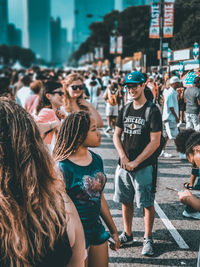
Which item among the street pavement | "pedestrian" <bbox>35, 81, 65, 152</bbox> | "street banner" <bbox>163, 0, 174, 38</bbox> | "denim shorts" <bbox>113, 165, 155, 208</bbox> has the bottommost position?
the street pavement

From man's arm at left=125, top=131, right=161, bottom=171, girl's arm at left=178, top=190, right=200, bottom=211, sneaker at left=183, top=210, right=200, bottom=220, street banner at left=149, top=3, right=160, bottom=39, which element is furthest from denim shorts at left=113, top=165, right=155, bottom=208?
street banner at left=149, top=3, right=160, bottom=39

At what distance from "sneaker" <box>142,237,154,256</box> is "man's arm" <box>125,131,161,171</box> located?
0.84 meters

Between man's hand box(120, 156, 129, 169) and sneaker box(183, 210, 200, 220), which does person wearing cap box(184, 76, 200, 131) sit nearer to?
sneaker box(183, 210, 200, 220)

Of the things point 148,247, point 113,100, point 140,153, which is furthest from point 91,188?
point 113,100

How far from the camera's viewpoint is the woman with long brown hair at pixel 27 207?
1273 millimetres

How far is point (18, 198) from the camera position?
1312mm

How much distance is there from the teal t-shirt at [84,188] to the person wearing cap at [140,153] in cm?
135

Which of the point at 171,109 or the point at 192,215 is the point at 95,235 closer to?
the point at 192,215

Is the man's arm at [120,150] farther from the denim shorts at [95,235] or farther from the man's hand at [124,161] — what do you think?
the denim shorts at [95,235]

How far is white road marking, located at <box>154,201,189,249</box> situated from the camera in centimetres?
412

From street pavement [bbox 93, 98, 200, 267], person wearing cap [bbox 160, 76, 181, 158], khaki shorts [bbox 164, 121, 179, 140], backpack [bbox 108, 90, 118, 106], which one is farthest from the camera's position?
backpack [bbox 108, 90, 118, 106]

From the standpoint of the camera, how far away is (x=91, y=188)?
97.3 inches

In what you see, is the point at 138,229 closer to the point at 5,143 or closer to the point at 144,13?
the point at 5,143

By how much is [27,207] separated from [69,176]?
116 centimetres
